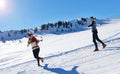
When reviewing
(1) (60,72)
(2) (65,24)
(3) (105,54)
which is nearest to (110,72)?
(1) (60,72)

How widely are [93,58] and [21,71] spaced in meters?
3.66

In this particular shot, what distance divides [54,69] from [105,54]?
9.05 feet

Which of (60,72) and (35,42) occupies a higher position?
(35,42)

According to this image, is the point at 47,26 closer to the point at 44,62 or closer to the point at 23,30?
the point at 23,30

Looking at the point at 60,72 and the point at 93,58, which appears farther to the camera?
the point at 93,58

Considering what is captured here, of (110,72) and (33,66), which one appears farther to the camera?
(33,66)

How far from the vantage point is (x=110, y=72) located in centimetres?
1052

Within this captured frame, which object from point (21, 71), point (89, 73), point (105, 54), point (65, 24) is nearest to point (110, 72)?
point (89, 73)

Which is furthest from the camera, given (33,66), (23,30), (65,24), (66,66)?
(65,24)

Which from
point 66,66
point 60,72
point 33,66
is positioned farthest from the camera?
point 33,66

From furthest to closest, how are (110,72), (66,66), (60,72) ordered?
(66,66)
(60,72)
(110,72)

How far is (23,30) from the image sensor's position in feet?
588

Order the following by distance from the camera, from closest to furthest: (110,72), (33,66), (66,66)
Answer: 1. (110,72)
2. (66,66)
3. (33,66)

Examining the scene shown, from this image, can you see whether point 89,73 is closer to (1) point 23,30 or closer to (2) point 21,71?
(2) point 21,71
